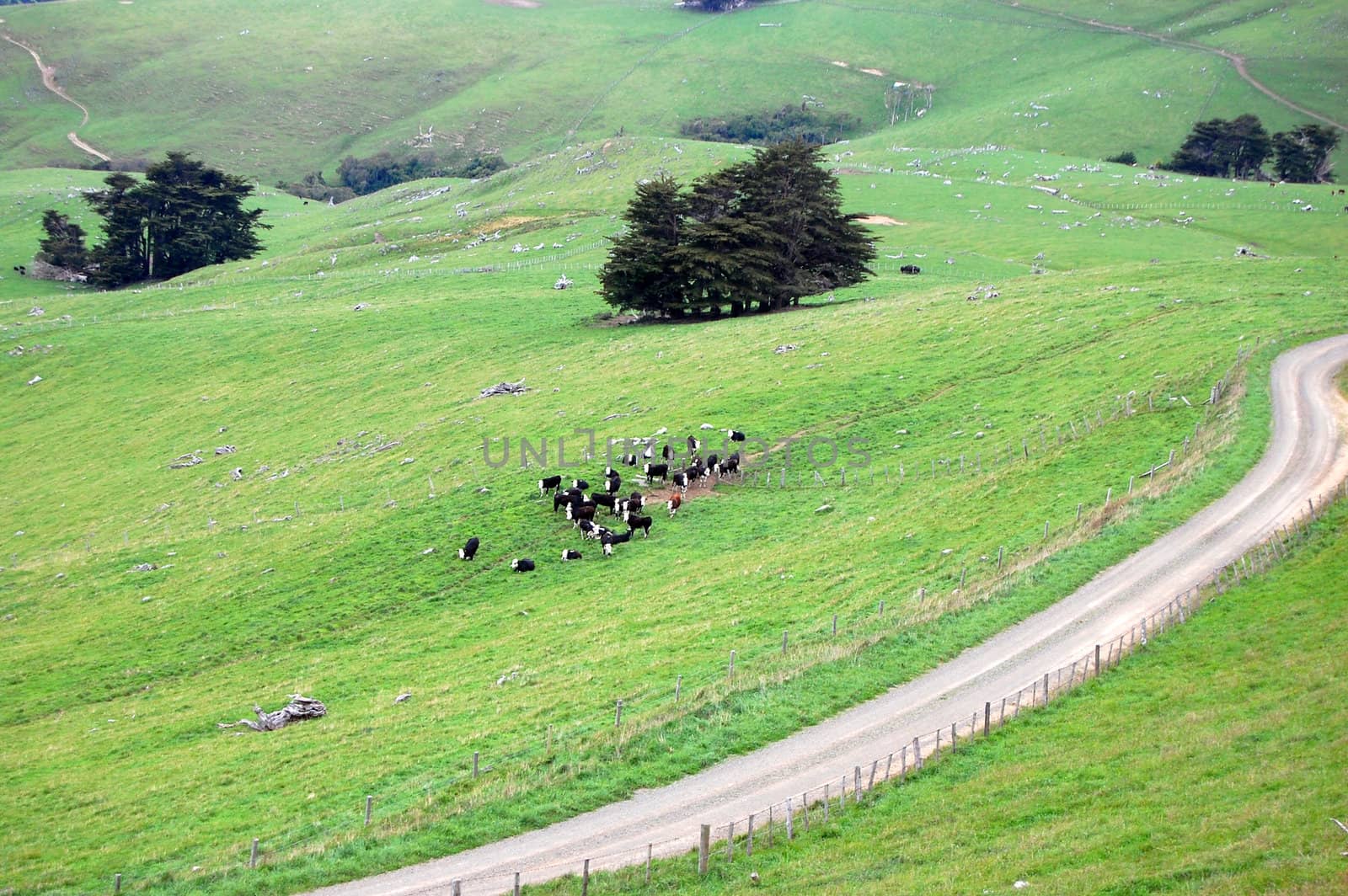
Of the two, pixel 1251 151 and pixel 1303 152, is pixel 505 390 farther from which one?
pixel 1303 152

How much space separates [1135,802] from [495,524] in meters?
30.1

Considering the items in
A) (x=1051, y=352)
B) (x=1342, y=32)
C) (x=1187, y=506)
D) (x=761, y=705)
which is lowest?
(x=761, y=705)

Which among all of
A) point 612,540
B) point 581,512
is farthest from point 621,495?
point 612,540

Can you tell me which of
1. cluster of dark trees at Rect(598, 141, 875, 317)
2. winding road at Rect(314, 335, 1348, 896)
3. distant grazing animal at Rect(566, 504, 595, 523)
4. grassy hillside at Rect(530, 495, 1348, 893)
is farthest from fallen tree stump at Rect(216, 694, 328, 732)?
cluster of dark trees at Rect(598, 141, 875, 317)

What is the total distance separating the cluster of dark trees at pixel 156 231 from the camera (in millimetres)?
116812

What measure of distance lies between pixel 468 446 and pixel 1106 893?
42.6 meters

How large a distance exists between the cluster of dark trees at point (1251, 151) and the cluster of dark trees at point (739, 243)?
88.5m

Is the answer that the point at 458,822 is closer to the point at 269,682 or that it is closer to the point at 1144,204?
the point at 269,682

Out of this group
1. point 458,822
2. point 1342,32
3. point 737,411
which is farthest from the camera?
point 1342,32

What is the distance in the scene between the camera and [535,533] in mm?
45656

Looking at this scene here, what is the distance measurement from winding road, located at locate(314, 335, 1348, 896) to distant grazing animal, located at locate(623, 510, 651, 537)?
16.8m

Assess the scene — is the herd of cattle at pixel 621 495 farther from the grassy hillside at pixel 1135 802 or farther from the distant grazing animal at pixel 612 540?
the grassy hillside at pixel 1135 802

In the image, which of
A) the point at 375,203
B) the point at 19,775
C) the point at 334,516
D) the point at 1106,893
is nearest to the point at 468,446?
the point at 334,516

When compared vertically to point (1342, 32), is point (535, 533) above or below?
below
